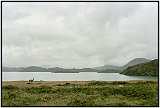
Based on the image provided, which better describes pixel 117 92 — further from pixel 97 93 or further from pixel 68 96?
pixel 68 96

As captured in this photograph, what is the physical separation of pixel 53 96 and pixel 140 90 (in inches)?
463

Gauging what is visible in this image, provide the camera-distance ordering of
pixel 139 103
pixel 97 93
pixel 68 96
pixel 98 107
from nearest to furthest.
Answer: pixel 98 107
pixel 139 103
pixel 68 96
pixel 97 93

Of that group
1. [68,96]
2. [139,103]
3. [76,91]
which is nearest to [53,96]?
[68,96]

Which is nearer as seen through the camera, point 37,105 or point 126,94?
point 37,105

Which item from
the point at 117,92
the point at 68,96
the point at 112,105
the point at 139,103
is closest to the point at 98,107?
the point at 112,105

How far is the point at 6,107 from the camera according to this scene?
27.5 metres

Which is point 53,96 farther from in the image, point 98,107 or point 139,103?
point 139,103

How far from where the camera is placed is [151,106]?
89.5 ft

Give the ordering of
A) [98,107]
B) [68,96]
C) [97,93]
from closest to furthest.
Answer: [98,107] → [68,96] → [97,93]

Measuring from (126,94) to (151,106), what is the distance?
8.17 metres

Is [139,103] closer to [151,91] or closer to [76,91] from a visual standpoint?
[151,91]

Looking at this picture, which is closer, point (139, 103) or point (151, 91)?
point (139, 103)

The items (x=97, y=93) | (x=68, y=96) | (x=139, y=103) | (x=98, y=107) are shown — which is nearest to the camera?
(x=98, y=107)

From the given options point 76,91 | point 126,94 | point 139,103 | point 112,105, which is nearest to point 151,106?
point 139,103
